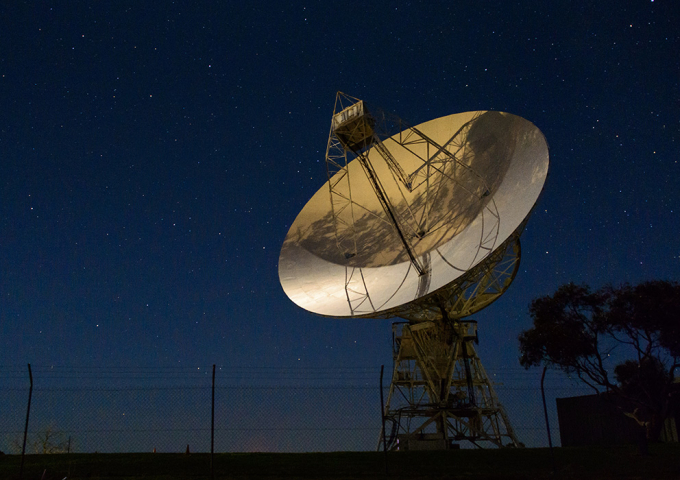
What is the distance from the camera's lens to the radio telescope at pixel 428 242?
21688 mm

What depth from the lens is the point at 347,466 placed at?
529 inches

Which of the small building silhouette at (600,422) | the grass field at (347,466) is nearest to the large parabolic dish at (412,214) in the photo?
the grass field at (347,466)

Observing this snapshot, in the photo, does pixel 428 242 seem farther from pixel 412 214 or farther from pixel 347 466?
pixel 347 466

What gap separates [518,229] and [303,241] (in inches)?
438

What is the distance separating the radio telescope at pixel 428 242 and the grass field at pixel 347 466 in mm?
6690

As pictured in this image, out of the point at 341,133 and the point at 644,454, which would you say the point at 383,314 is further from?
the point at 644,454

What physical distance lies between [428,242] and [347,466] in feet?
42.0

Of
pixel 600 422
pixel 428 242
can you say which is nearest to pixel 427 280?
pixel 428 242

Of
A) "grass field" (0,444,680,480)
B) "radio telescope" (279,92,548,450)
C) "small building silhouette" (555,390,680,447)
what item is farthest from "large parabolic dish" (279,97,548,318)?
"small building silhouette" (555,390,680,447)

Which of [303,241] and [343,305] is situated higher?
[303,241]

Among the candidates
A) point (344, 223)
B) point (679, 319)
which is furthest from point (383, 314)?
point (679, 319)

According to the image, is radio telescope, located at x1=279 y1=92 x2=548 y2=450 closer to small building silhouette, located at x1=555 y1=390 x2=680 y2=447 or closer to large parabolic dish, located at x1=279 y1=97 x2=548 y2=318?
large parabolic dish, located at x1=279 y1=97 x2=548 y2=318

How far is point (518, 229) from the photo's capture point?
19.6m

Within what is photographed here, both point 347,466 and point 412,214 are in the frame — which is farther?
point 412,214
